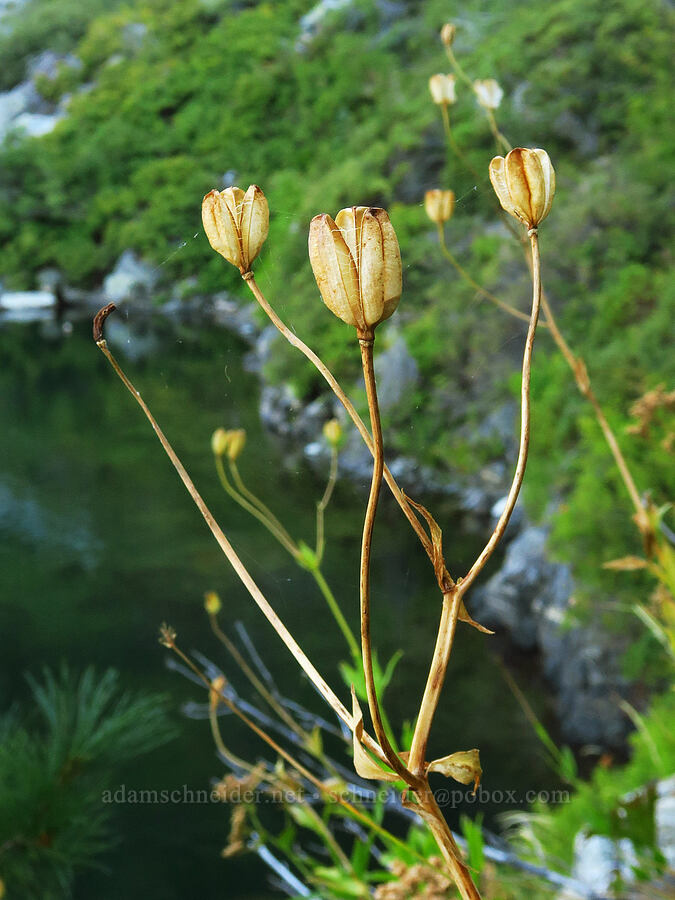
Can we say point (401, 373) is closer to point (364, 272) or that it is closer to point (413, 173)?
point (364, 272)

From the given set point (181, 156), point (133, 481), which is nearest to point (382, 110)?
point (181, 156)

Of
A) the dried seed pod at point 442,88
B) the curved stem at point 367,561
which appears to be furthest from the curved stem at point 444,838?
the dried seed pod at point 442,88

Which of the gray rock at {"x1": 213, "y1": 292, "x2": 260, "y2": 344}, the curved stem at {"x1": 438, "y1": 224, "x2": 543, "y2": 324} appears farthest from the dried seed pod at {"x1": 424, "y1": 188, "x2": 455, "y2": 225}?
the gray rock at {"x1": 213, "y1": 292, "x2": 260, "y2": 344}

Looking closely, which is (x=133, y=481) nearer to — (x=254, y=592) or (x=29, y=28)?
(x=254, y=592)

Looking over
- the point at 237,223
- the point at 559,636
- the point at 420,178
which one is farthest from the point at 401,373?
the point at 420,178

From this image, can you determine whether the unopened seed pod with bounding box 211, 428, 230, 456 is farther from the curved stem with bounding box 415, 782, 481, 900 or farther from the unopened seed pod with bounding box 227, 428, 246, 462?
the curved stem with bounding box 415, 782, 481, 900

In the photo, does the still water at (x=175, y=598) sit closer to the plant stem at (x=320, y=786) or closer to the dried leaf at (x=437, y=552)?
the plant stem at (x=320, y=786)
